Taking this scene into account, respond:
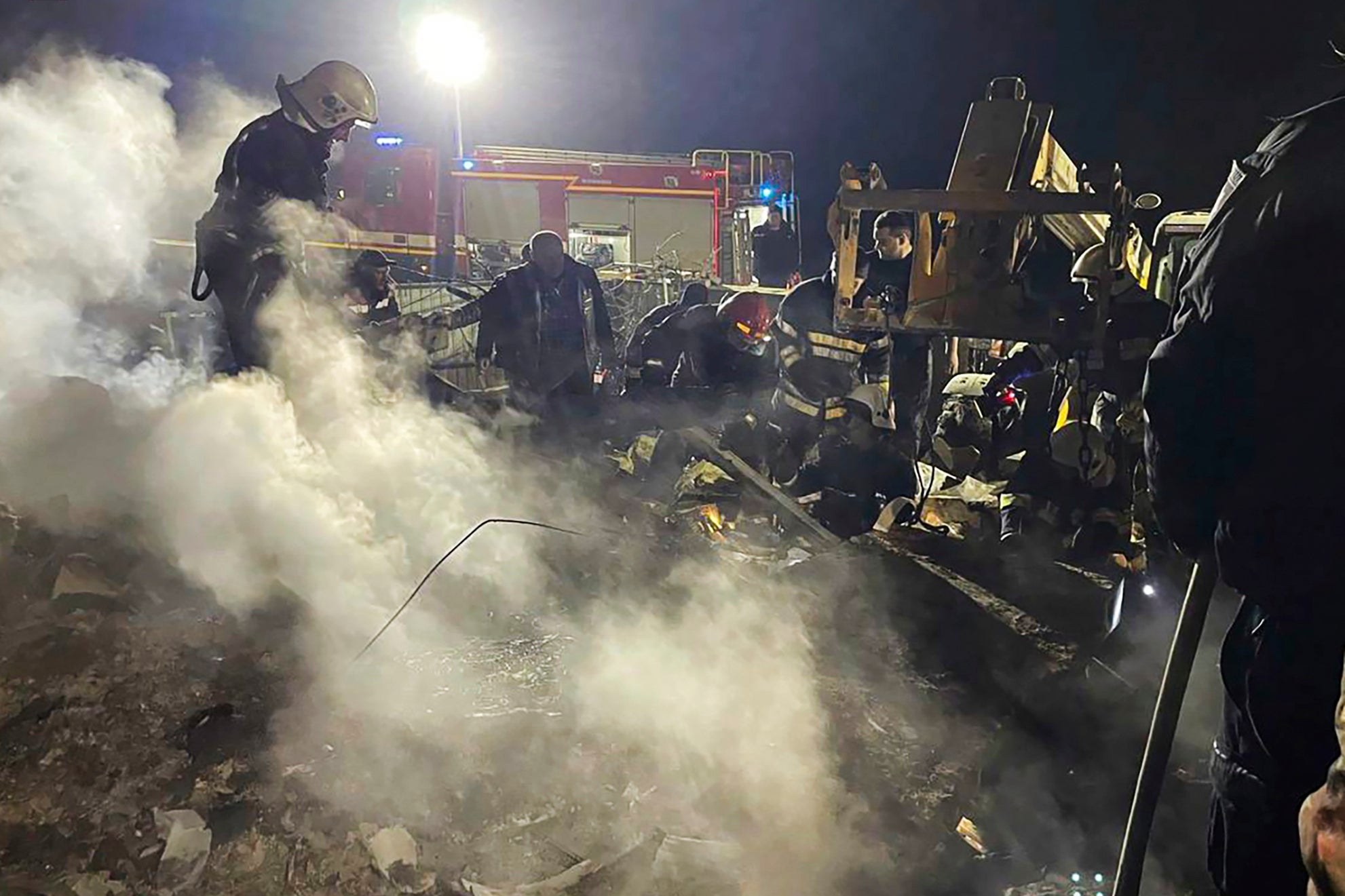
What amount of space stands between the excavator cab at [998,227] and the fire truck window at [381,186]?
13781 mm

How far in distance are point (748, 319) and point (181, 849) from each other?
25.3 feet

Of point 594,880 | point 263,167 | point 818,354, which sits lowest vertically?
point 594,880

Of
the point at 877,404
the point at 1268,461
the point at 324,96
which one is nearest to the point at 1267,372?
the point at 1268,461

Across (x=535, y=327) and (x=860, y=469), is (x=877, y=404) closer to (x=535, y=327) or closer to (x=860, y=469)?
(x=860, y=469)

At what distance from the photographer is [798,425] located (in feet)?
22.8

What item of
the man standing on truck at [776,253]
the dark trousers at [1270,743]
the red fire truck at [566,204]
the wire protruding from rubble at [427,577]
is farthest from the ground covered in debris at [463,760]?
the red fire truck at [566,204]

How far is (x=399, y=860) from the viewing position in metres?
2.81

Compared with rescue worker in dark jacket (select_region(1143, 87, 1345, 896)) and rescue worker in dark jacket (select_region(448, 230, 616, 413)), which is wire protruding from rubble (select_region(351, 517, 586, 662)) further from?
rescue worker in dark jacket (select_region(1143, 87, 1345, 896))

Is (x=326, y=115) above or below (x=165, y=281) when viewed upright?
above

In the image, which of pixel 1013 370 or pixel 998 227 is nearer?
pixel 998 227

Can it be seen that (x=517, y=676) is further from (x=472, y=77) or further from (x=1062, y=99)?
(x=1062, y=99)

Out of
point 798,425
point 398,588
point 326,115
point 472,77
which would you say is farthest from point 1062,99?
point 398,588

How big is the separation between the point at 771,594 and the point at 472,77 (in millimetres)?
18421

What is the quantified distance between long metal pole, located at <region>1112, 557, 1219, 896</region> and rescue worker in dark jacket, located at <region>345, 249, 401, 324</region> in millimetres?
7142
